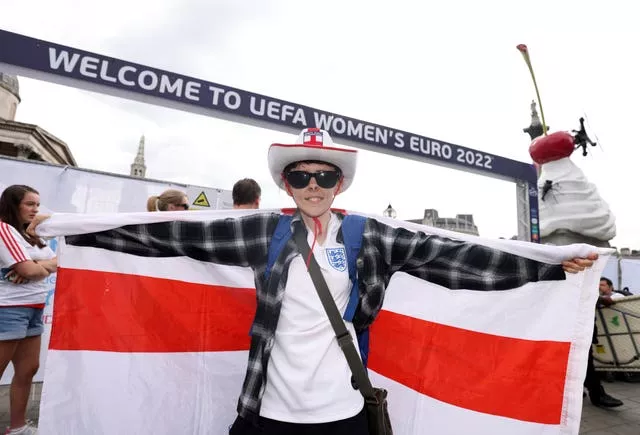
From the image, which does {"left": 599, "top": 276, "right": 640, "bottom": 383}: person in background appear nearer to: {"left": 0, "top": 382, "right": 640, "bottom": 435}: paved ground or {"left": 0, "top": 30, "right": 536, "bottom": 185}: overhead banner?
{"left": 0, "top": 382, "right": 640, "bottom": 435}: paved ground

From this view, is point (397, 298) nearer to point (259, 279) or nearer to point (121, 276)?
point (259, 279)

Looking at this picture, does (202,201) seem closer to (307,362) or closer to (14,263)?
(14,263)

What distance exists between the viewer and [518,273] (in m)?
1.78

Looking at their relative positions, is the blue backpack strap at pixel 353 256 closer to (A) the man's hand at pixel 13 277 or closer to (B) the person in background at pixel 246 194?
(B) the person in background at pixel 246 194

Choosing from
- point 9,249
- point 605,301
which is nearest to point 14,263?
point 9,249

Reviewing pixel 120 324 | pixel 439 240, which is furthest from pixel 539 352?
pixel 120 324

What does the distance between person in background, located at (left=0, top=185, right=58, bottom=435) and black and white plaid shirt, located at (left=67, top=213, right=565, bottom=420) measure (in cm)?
127

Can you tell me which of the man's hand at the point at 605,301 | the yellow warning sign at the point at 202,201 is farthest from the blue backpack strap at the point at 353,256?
the man's hand at the point at 605,301

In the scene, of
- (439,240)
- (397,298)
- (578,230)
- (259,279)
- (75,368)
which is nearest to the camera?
(259,279)

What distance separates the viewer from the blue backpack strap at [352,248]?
4.98 feet

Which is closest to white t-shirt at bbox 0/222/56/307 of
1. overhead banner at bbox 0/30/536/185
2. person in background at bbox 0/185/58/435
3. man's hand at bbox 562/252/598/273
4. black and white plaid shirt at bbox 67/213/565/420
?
person in background at bbox 0/185/58/435

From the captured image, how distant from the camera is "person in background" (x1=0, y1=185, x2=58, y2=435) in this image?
2631 millimetres

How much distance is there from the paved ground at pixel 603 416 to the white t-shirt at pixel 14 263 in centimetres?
142

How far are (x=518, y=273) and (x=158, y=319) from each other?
6.06 feet
